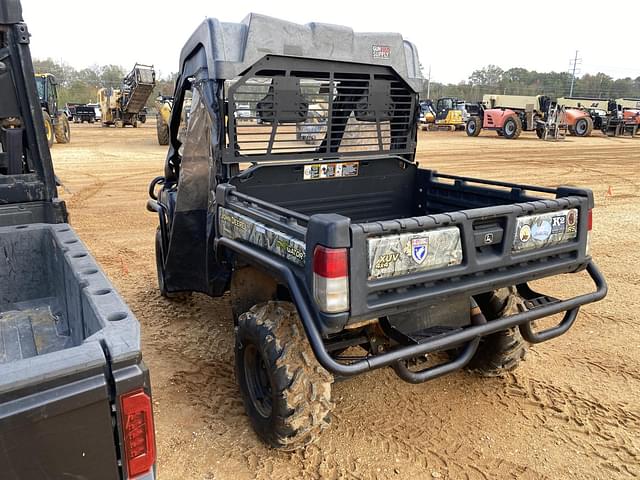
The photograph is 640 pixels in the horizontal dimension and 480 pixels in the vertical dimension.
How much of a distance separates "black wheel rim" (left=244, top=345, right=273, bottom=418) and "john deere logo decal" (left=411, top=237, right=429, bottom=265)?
3.76 ft

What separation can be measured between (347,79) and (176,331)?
99.1 inches

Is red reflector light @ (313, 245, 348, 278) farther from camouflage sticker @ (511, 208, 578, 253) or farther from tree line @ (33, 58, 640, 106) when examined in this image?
tree line @ (33, 58, 640, 106)

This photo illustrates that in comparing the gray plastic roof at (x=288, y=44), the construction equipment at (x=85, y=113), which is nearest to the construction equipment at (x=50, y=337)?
the gray plastic roof at (x=288, y=44)

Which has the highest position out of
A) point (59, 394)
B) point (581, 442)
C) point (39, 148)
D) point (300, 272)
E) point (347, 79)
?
point (347, 79)

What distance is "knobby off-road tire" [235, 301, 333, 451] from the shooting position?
2.80 m

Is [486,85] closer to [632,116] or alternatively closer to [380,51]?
[632,116]

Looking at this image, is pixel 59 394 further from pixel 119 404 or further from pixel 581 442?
pixel 581 442

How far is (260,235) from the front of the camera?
9.88 ft

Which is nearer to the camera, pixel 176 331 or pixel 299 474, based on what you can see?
pixel 299 474

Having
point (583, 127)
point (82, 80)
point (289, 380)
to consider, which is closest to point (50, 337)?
point (289, 380)

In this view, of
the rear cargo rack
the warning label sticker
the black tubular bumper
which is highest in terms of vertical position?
the warning label sticker

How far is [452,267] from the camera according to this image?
2732 mm

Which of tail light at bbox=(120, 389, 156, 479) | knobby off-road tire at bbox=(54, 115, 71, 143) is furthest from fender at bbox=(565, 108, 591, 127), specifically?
tail light at bbox=(120, 389, 156, 479)

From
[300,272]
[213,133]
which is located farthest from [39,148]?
[300,272]
